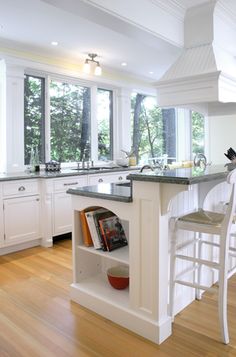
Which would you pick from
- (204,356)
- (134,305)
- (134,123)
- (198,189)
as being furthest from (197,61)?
(134,123)

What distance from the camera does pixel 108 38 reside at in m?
3.95

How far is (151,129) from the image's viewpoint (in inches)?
265

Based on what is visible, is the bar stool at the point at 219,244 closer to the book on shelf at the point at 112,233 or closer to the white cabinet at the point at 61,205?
the book on shelf at the point at 112,233

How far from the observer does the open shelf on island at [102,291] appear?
2205 millimetres

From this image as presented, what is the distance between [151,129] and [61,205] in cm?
335

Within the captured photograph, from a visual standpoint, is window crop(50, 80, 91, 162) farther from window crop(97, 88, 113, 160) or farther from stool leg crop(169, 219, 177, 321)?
stool leg crop(169, 219, 177, 321)

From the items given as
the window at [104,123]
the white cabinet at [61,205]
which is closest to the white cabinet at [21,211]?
the white cabinet at [61,205]

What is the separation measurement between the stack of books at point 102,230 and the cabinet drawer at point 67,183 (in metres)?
1.67

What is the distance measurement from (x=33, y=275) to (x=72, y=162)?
244 cm

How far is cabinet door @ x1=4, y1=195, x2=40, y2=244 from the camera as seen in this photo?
3582 millimetres

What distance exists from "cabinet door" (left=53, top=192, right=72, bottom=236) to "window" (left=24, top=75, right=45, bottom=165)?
88 cm

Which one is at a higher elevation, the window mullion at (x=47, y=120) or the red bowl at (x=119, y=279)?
the window mullion at (x=47, y=120)

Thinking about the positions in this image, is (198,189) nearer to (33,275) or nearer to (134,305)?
(134,305)

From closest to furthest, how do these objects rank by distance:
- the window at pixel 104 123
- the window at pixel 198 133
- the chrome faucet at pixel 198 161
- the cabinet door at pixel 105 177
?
the chrome faucet at pixel 198 161 < the cabinet door at pixel 105 177 < the window at pixel 104 123 < the window at pixel 198 133
